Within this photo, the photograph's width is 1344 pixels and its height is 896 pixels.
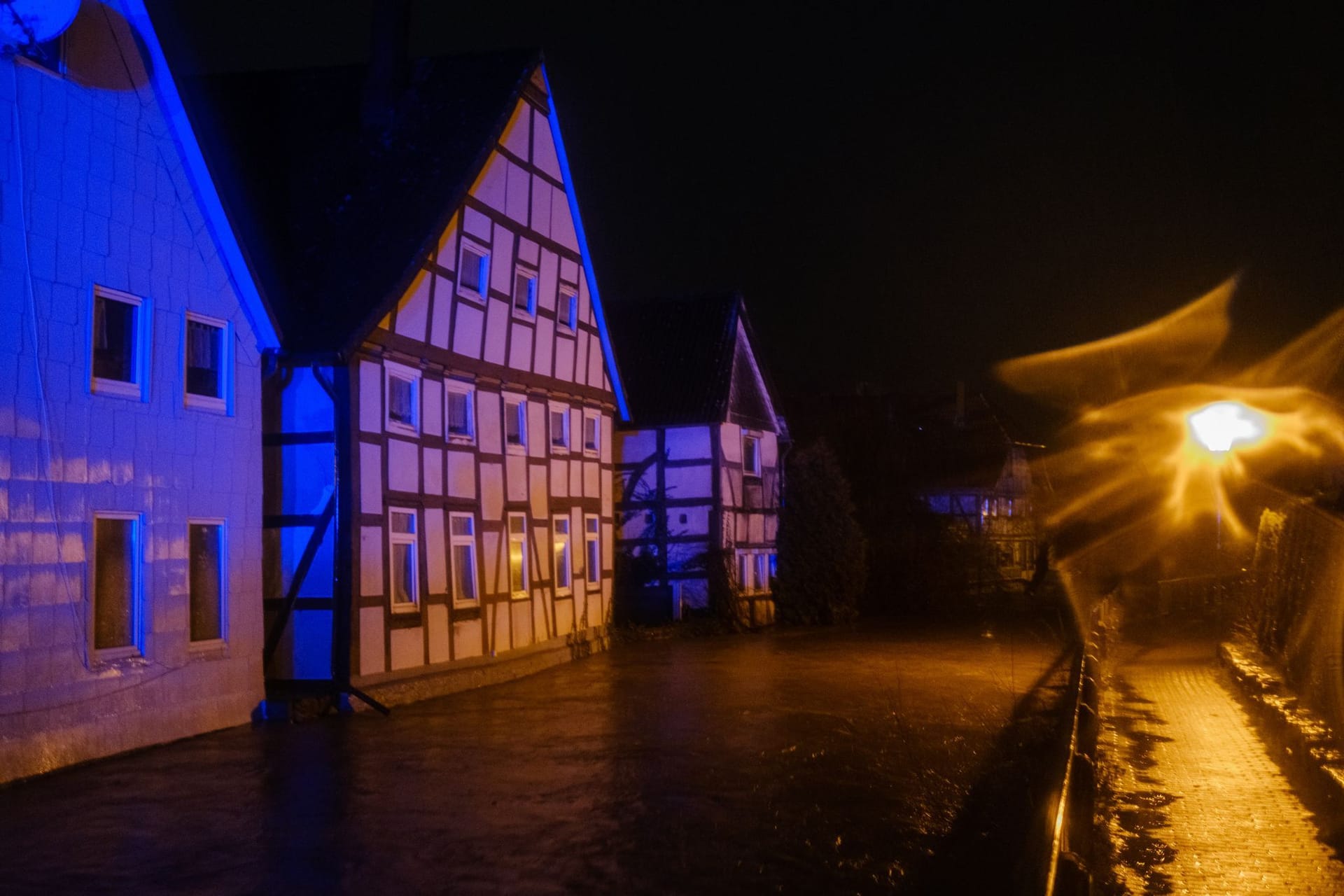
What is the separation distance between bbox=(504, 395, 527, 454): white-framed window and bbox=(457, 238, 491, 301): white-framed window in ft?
6.16

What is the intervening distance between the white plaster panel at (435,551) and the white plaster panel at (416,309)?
2.43 m

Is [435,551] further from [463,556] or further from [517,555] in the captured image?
[517,555]

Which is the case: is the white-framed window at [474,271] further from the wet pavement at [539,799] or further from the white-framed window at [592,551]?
the wet pavement at [539,799]

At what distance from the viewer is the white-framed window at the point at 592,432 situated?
2488 cm

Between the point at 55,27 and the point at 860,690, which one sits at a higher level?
the point at 55,27

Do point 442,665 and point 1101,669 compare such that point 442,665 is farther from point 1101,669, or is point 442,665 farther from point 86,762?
point 1101,669

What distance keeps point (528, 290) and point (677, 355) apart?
1042 cm

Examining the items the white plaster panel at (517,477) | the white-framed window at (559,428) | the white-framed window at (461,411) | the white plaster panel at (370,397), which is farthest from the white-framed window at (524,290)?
the white plaster panel at (370,397)

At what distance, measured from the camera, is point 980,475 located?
5550 centimetres

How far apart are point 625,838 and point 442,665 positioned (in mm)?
9774

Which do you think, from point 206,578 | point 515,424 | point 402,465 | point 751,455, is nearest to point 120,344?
point 206,578

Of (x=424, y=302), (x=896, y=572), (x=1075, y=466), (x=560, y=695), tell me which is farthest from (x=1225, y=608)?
(x=1075, y=466)

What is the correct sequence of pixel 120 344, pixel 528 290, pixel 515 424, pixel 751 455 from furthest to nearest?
pixel 751 455 < pixel 528 290 < pixel 515 424 < pixel 120 344

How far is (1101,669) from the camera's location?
23281mm
